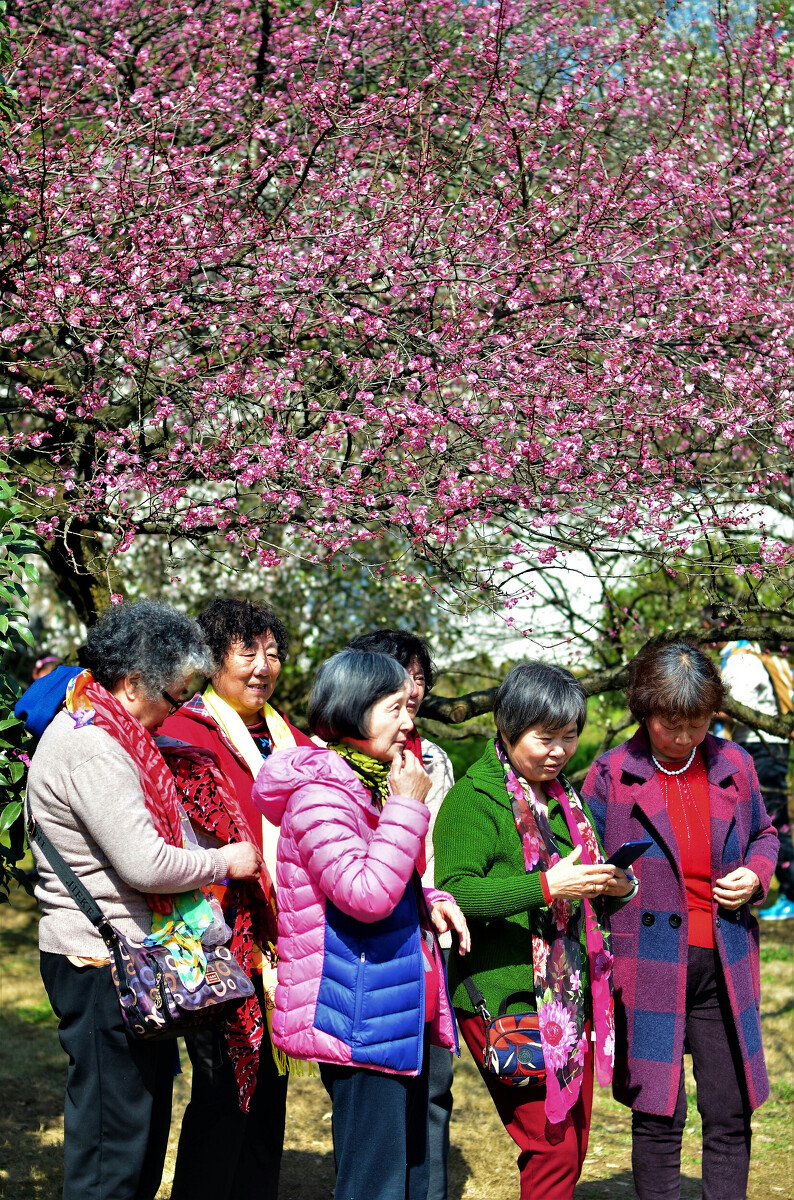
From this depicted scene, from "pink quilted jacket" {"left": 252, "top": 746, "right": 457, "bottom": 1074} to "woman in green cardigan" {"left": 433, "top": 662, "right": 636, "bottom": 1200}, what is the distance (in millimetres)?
324

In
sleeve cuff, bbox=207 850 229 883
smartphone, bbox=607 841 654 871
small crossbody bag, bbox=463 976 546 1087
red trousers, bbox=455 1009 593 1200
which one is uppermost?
smartphone, bbox=607 841 654 871

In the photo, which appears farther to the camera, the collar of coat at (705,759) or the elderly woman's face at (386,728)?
the collar of coat at (705,759)

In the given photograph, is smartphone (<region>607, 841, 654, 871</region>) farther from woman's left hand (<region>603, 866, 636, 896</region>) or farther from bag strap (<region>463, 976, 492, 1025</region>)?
bag strap (<region>463, 976, 492, 1025</region>)

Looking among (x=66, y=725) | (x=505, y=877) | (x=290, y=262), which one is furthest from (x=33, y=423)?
(x=505, y=877)

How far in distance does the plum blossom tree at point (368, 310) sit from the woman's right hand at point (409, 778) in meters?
1.51

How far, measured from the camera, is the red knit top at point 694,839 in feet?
10.4

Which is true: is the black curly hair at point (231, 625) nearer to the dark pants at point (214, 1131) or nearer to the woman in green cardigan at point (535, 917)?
the woman in green cardigan at point (535, 917)

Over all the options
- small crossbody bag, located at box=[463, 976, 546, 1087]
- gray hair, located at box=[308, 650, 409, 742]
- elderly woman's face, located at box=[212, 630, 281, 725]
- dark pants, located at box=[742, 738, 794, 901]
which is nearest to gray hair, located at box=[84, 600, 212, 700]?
gray hair, located at box=[308, 650, 409, 742]

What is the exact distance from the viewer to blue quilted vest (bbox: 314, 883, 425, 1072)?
252 centimetres

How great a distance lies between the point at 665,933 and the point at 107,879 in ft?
4.57

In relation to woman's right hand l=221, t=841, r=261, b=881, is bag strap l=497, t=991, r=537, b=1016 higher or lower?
lower

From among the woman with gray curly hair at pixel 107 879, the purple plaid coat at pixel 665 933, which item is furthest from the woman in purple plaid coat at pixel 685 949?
the woman with gray curly hair at pixel 107 879

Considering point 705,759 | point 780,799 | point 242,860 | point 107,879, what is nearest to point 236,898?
point 242,860

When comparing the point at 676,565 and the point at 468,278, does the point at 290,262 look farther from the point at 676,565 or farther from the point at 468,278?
the point at 676,565
